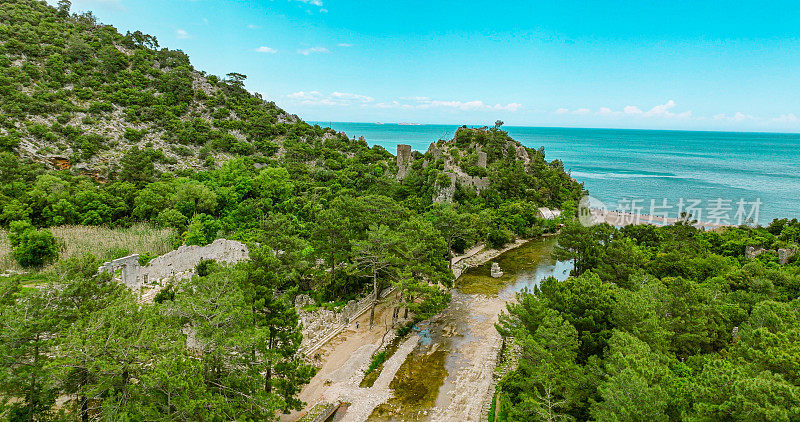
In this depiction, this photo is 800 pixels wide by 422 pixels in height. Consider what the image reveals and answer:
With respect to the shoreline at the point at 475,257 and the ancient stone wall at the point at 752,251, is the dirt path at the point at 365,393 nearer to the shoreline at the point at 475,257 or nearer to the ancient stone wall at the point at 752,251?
the shoreline at the point at 475,257

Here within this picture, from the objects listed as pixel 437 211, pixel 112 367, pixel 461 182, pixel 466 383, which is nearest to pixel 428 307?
pixel 466 383

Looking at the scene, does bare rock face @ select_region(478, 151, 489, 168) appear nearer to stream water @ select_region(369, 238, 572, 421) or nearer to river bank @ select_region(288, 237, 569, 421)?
stream water @ select_region(369, 238, 572, 421)

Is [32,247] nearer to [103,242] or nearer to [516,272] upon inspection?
[103,242]

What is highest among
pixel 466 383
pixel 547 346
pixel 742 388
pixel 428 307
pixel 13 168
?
pixel 13 168

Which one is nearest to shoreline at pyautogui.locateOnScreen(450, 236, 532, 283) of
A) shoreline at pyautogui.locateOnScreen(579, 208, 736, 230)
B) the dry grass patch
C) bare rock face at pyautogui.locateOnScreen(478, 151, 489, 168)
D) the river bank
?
the river bank

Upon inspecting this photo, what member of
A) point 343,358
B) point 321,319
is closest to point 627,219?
point 321,319

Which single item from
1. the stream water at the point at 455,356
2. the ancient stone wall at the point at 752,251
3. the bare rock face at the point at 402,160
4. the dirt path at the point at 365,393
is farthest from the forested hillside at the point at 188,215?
the ancient stone wall at the point at 752,251

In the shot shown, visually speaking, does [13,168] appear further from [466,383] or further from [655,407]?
[655,407]
